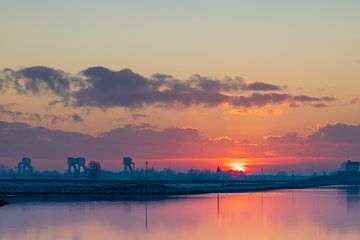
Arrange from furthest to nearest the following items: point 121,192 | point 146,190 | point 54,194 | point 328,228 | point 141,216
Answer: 1. point 146,190
2. point 121,192
3. point 54,194
4. point 141,216
5. point 328,228

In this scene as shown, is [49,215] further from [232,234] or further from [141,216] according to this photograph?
[232,234]

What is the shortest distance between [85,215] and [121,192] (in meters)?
49.9

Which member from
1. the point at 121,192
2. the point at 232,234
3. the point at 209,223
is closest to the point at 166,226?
the point at 209,223

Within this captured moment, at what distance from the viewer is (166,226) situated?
38.8m

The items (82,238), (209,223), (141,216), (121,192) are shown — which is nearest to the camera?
(82,238)

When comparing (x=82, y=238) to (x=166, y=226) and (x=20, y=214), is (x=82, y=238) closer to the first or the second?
(x=166, y=226)

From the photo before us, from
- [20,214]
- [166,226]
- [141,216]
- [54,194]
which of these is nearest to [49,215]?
[20,214]

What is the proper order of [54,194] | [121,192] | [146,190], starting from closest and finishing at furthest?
[54,194]
[121,192]
[146,190]

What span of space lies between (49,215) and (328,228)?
21.2m

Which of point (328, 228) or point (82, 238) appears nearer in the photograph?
point (82, 238)

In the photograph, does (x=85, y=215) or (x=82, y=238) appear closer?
(x=82, y=238)

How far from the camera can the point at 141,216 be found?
4597 cm

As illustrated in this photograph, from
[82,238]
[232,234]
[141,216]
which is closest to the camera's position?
[82,238]

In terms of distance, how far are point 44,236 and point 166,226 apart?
29.4ft
